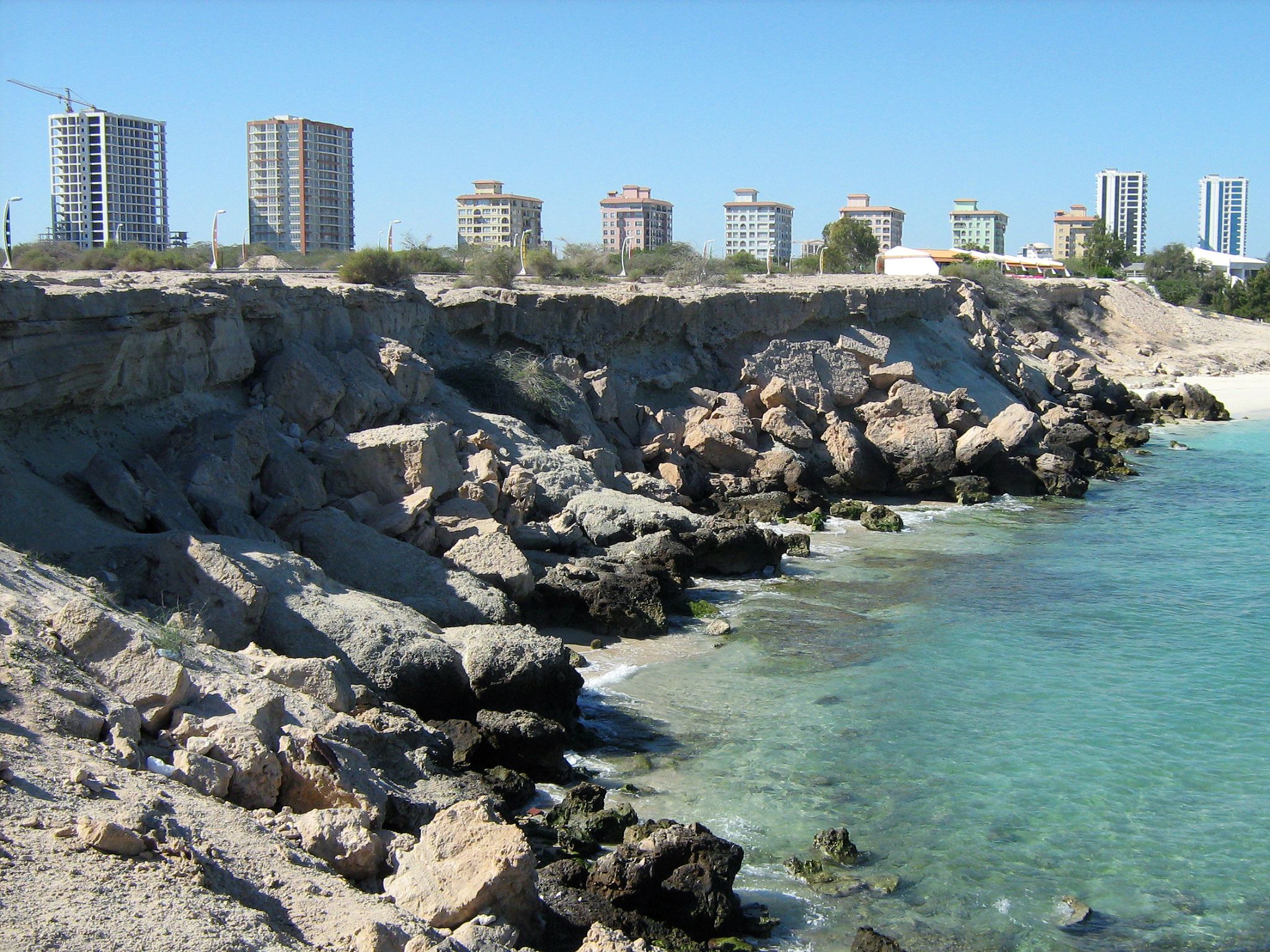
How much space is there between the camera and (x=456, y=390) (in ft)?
64.9

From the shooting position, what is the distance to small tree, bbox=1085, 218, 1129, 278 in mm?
75750

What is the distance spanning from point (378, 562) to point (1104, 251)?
245 ft

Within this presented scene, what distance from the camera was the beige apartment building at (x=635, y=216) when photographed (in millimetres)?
94500

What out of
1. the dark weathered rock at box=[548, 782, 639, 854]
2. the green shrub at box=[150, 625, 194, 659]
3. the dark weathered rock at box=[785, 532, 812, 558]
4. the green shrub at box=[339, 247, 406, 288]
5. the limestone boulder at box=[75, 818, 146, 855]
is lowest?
the dark weathered rock at box=[548, 782, 639, 854]

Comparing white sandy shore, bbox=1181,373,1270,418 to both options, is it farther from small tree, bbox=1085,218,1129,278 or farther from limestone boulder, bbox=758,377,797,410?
small tree, bbox=1085,218,1129,278

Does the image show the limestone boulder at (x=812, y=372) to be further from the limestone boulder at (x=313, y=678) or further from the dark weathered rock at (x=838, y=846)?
the limestone boulder at (x=313, y=678)

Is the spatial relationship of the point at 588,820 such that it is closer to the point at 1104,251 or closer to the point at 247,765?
the point at 247,765

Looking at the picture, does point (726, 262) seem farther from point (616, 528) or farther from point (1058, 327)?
point (616, 528)

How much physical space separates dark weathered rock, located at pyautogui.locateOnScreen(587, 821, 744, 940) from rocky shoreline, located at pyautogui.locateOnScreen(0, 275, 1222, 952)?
2 centimetres

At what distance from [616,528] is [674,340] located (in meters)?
10.5

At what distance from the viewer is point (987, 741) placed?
11078 millimetres

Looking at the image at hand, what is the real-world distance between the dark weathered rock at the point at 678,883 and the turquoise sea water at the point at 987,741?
0.56 meters

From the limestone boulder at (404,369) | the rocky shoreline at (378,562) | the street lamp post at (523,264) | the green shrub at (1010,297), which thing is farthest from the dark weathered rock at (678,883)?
the green shrub at (1010,297)

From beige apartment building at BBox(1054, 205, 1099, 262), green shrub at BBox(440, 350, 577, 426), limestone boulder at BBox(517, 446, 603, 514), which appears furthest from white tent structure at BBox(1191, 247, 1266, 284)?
limestone boulder at BBox(517, 446, 603, 514)
